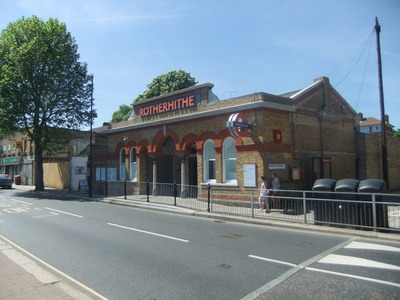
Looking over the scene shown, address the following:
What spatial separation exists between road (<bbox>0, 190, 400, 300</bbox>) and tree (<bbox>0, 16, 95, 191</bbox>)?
56.1 ft

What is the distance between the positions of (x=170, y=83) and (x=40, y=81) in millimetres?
16487

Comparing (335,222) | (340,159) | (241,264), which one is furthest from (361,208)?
(340,159)

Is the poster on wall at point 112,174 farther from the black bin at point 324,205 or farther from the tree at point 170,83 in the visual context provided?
the black bin at point 324,205

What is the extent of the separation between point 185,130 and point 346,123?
10579mm

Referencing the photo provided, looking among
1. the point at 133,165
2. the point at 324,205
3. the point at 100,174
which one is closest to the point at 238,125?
the point at 324,205

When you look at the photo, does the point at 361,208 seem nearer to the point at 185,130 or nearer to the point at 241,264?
the point at 241,264

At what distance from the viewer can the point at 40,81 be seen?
→ 2503 cm

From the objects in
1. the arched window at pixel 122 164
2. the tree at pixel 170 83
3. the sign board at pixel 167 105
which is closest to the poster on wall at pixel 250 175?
the sign board at pixel 167 105

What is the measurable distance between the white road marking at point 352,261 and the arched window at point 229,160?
9597mm

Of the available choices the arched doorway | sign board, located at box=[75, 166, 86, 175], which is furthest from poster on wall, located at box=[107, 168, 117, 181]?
sign board, located at box=[75, 166, 86, 175]

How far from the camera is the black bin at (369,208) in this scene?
938 centimetres

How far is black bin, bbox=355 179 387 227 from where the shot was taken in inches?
369

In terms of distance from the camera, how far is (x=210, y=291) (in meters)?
4.80

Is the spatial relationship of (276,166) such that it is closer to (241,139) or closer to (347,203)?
(241,139)
